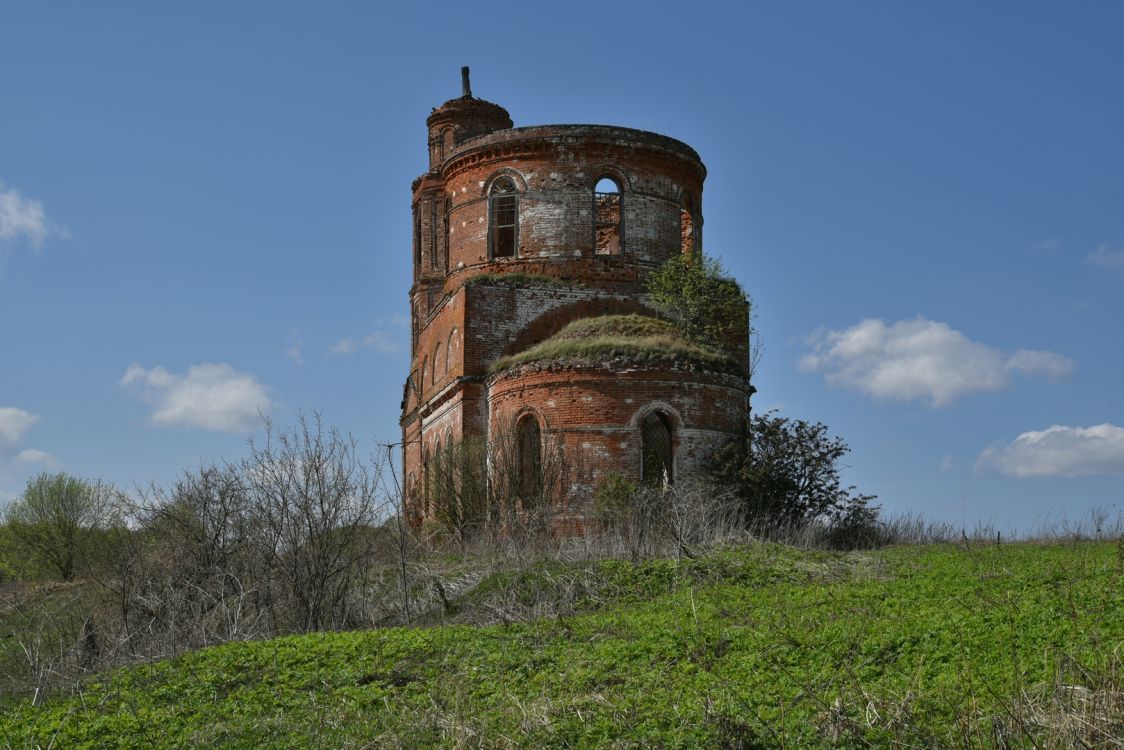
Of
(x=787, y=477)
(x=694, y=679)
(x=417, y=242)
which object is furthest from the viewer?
(x=417, y=242)

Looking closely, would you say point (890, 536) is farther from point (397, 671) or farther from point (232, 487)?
point (397, 671)

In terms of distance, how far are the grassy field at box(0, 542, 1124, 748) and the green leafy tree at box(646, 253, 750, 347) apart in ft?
39.0

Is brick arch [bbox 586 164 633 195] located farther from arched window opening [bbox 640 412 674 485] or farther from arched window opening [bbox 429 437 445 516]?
arched window opening [bbox 429 437 445 516]

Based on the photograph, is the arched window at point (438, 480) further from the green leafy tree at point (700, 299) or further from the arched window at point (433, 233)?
the arched window at point (433, 233)

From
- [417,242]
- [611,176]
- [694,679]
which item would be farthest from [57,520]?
[694,679]

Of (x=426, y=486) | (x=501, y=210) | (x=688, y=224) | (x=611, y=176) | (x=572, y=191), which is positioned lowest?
(x=426, y=486)

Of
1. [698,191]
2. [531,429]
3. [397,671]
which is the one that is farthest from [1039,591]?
[698,191]

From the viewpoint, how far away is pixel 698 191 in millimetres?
27156

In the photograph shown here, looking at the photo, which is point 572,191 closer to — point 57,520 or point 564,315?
point 564,315

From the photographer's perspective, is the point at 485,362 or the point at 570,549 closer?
the point at 570,549

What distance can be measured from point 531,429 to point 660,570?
8600mm

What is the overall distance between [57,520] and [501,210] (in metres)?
18.0

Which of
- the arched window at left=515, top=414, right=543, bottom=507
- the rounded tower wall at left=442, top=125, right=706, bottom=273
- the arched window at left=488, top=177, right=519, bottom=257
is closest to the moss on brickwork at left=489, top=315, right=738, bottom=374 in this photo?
the arched window at left=515, top=414, right=543, bottom=507

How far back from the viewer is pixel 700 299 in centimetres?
2395
